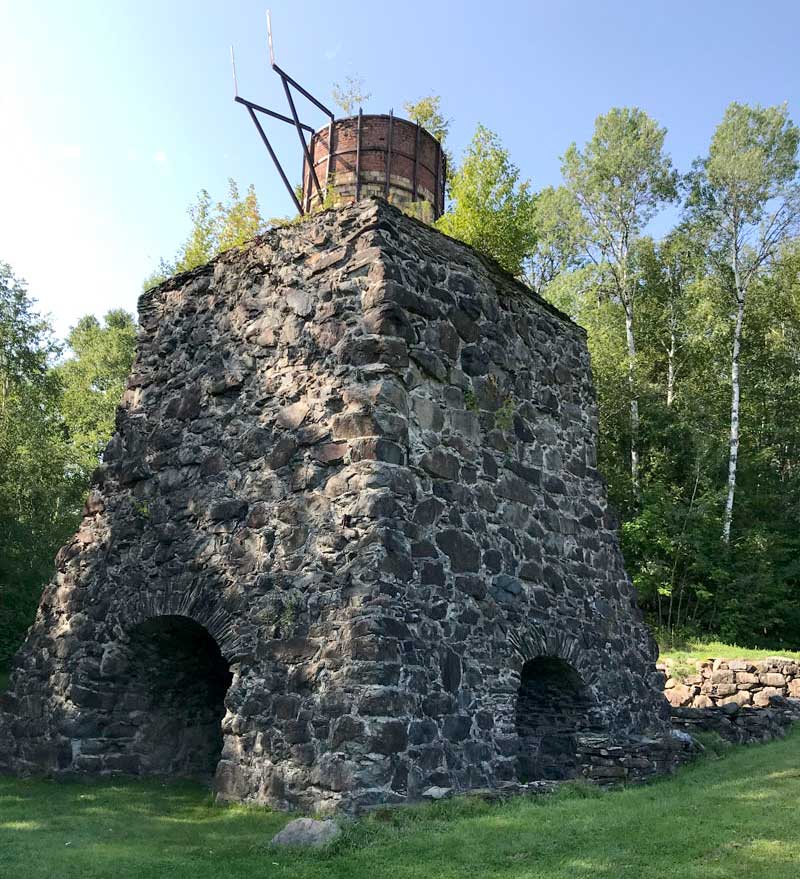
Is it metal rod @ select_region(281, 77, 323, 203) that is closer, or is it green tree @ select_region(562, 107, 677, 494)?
metal rod @ select_region(281, 77, 323, 203)

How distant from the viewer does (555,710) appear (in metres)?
8.87

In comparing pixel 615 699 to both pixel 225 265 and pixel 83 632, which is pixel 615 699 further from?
pixel 225 265

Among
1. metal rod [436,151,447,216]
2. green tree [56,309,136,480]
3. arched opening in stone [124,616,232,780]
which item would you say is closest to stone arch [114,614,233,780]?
arched opening in stone [124,616,232,780]

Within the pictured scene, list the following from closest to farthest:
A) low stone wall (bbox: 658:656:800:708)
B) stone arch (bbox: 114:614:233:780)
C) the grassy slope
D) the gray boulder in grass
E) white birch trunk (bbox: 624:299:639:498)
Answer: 1. the gray boulder in grass
2. stone arch (bbox: 114:614:233:780)
3. low stone wall (bbox: 658:656:800:708)
4. the grassy slope
5. white birch trunk (bbox: 624:299:639:498)

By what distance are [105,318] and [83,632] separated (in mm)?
28409

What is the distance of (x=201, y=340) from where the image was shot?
895 cm

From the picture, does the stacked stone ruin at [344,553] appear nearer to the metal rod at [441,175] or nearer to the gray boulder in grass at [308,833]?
the gray boulder in grass at [308,833]

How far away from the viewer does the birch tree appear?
79.4 ft

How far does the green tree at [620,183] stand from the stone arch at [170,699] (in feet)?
65.6

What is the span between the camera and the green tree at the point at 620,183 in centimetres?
2586

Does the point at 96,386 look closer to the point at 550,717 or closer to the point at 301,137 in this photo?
the point at 301,137

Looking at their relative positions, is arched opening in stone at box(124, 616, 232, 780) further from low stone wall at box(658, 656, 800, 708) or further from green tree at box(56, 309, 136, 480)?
green tree at box(56, 309, 136, 480)

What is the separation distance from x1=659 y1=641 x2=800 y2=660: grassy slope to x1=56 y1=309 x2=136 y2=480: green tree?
Result: 18361 mm

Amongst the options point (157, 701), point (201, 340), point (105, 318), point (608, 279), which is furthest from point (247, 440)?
point (105, 318)
